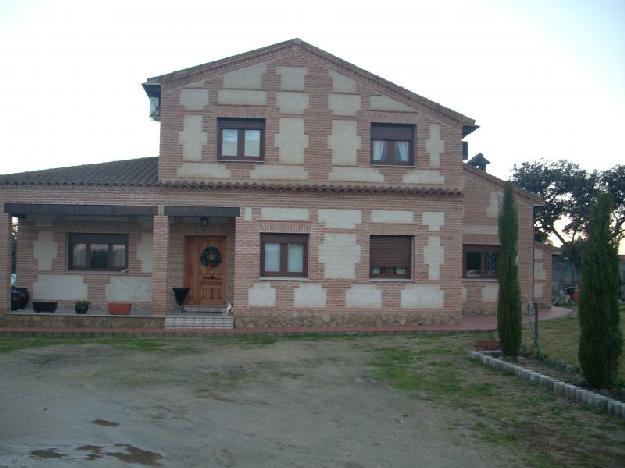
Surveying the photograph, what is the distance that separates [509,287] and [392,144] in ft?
22.0

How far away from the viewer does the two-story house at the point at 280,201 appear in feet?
54.2

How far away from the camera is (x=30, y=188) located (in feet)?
53.8

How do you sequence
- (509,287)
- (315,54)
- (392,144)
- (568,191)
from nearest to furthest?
(509,287)
(315,54)
(392,144)
(568,191)

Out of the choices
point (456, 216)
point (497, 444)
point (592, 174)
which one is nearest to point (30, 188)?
point (456, 216)

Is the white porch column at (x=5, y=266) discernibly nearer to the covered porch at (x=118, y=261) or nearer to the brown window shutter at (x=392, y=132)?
the covered porch at (x=118, y=261)

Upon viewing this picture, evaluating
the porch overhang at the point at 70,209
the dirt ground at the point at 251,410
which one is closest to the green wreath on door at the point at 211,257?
the porch overhang at the point at 70,209

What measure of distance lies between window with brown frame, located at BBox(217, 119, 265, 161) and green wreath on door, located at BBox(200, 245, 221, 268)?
2.91 metres

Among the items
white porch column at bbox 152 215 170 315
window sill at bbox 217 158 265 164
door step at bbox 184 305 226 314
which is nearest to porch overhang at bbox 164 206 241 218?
white porch column at bbox 152 215 170 315

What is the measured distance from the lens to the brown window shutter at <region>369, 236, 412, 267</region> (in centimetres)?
1720

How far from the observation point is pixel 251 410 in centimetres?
A: 791

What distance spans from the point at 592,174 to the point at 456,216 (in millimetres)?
22577

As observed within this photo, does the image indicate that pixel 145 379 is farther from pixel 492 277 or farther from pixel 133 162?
pixel 492 277

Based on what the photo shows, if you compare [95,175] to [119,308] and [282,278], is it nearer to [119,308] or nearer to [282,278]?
[119,308]

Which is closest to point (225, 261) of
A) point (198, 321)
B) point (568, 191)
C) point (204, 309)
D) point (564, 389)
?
point (204, 309)
